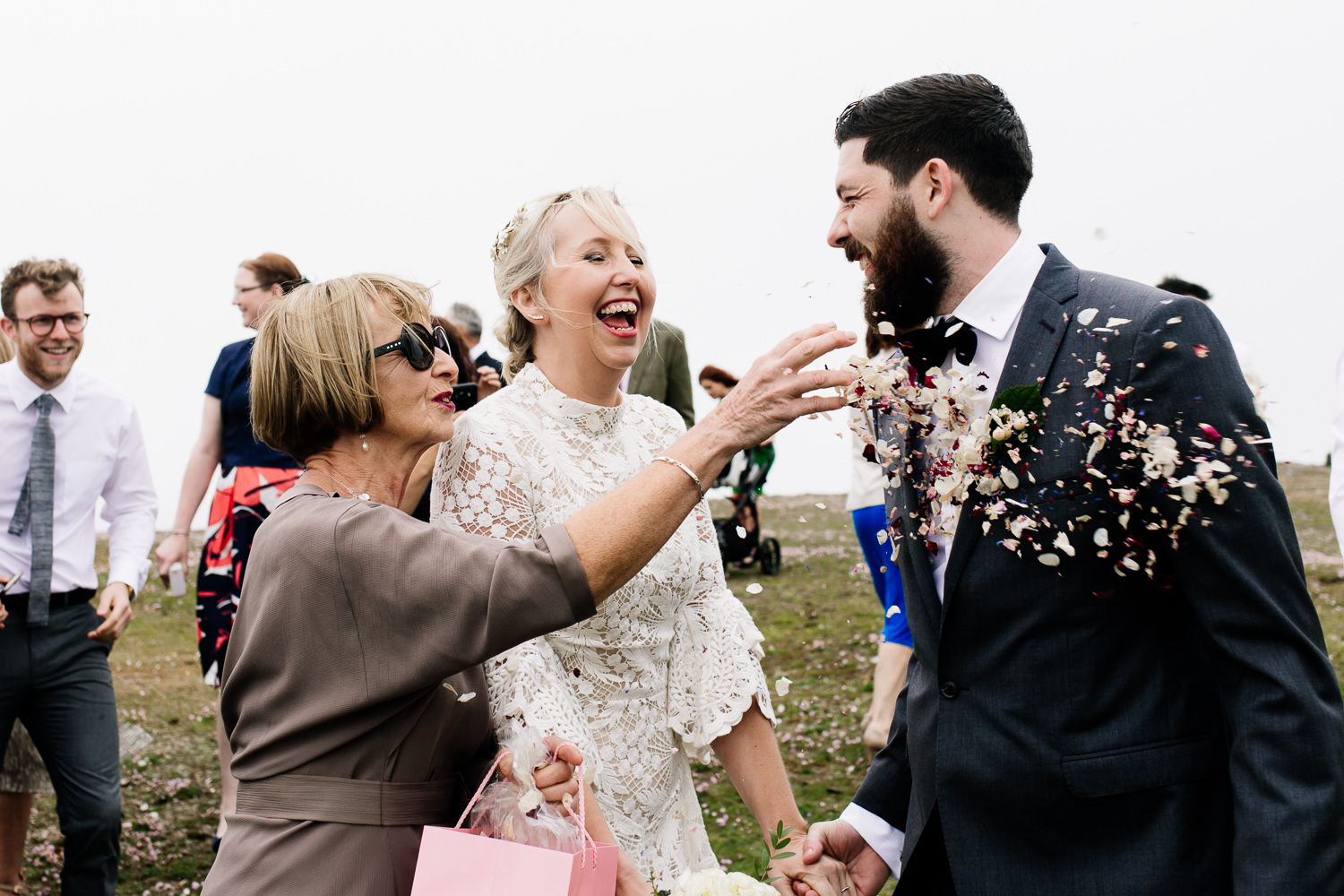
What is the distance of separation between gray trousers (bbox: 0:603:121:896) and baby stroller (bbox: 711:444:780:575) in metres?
10.0

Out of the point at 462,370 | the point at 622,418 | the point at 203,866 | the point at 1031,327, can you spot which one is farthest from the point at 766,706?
the point at 203,866

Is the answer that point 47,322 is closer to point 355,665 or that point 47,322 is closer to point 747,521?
point 355,665

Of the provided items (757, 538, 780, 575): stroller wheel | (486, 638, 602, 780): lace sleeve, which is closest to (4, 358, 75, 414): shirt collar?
(486, 638, 602, 780): lace sleeve

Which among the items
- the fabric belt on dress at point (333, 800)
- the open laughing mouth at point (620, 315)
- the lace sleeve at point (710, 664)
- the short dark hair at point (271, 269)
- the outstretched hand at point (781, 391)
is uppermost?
the short dark hair at point (271, 269)

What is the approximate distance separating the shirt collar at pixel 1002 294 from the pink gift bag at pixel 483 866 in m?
1.44

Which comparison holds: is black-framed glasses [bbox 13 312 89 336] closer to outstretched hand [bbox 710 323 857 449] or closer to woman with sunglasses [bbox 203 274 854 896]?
woman with sunglasses [bbox 203 274 854 896]

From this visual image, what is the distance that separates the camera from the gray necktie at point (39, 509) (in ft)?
16.9

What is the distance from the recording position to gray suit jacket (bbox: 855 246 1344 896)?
2014 millimetres

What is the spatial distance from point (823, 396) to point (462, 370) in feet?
13.6

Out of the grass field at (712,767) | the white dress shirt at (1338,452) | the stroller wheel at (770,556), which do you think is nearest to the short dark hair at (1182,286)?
the grass field at (712,767)

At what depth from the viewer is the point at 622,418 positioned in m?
3.42

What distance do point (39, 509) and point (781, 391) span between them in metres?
4.45

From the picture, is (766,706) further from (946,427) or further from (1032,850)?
(946,427)

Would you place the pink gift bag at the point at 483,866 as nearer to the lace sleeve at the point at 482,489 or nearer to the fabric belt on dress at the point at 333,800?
the fabric belt on dress at the point at 333,800
